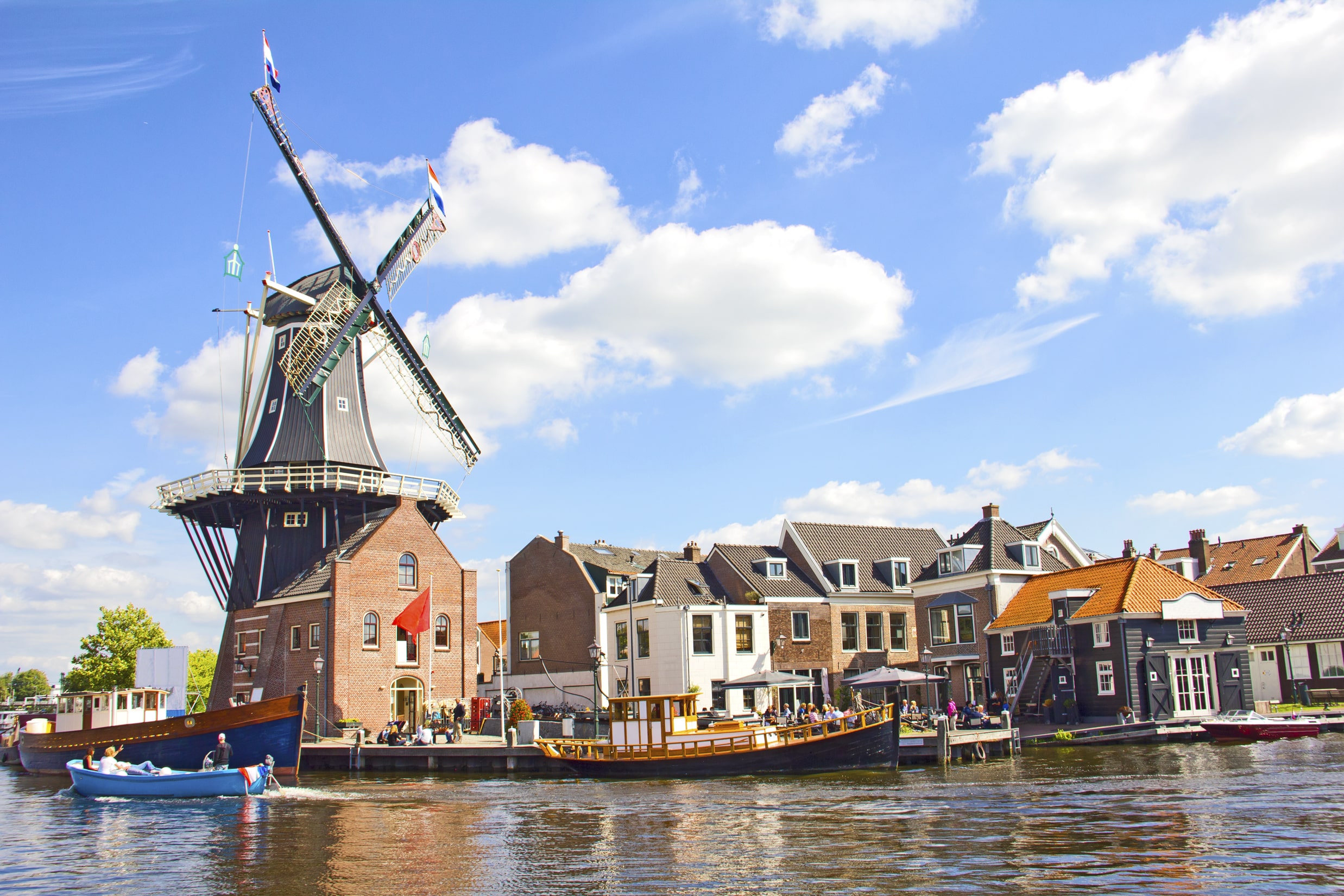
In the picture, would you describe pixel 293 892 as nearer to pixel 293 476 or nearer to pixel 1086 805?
pixel 1086 805

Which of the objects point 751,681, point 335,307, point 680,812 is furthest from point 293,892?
point 335,307

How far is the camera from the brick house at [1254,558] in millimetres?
61312

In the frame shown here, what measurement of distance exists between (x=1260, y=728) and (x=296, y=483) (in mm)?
38710

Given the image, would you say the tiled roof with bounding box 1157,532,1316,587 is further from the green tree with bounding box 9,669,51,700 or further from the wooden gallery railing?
the green tree with bounding box 9,669,51,700

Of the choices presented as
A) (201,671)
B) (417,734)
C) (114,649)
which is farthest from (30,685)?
(417,734)

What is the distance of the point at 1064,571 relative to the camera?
45156mm

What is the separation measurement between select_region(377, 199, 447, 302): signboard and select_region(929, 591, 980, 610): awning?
29.3 meters

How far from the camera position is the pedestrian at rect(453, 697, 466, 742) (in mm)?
39844

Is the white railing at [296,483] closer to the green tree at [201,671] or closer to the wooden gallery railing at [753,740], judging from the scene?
the wooden gallery railing at [753,740]

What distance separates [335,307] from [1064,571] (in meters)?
35.0

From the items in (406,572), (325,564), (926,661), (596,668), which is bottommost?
(926,661)

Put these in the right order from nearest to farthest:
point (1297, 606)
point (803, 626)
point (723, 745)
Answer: point (723, 745)
point (1297, 606)
point (803, 626)

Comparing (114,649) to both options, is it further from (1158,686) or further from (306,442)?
(1158,686)

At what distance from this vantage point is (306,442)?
49.4 metres
